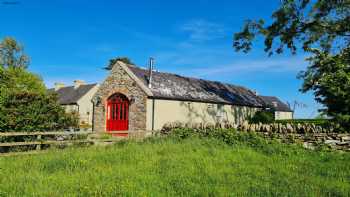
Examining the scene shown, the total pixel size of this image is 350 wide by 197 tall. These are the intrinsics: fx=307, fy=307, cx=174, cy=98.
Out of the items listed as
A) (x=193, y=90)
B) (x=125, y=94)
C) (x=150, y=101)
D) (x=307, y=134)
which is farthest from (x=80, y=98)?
(x=307, y=134)

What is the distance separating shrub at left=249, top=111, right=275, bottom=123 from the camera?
29.3 metres

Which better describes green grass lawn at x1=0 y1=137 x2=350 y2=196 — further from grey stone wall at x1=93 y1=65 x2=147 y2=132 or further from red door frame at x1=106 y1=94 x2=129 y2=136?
red door frame at x1=106 y1=94 x2=129 y2=136

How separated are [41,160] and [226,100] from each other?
68.9 feet

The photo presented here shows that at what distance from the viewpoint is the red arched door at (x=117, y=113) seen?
77.2 feet

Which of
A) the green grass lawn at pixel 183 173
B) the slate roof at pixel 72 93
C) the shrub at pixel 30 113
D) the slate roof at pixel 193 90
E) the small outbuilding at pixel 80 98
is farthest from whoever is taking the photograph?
the slate roof at pixel 72 93

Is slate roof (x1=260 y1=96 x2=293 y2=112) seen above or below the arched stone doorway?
above

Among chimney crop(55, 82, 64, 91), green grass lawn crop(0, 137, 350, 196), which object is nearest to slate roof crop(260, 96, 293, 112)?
chimney crop(55, 82, 64, 91)

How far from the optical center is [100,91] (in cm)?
2550

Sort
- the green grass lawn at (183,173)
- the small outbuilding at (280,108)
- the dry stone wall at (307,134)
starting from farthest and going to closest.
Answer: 1. the small outbuilding at (280,108)
2. the dry stone wall at (307,134)
3. the green grass lawn at (183,173)

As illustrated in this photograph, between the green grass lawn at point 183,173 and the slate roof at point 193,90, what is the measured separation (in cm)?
1258

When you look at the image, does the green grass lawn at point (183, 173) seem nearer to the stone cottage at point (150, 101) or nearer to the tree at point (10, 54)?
the stone cottage at point (150, 101)

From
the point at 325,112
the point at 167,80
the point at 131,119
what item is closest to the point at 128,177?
the point at 325,112

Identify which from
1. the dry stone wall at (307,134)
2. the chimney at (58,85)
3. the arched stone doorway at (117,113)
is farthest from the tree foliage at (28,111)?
the chimney at (58,85)

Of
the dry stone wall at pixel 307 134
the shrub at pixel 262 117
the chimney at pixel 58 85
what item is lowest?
the dry stone wall at pixel 307 134
